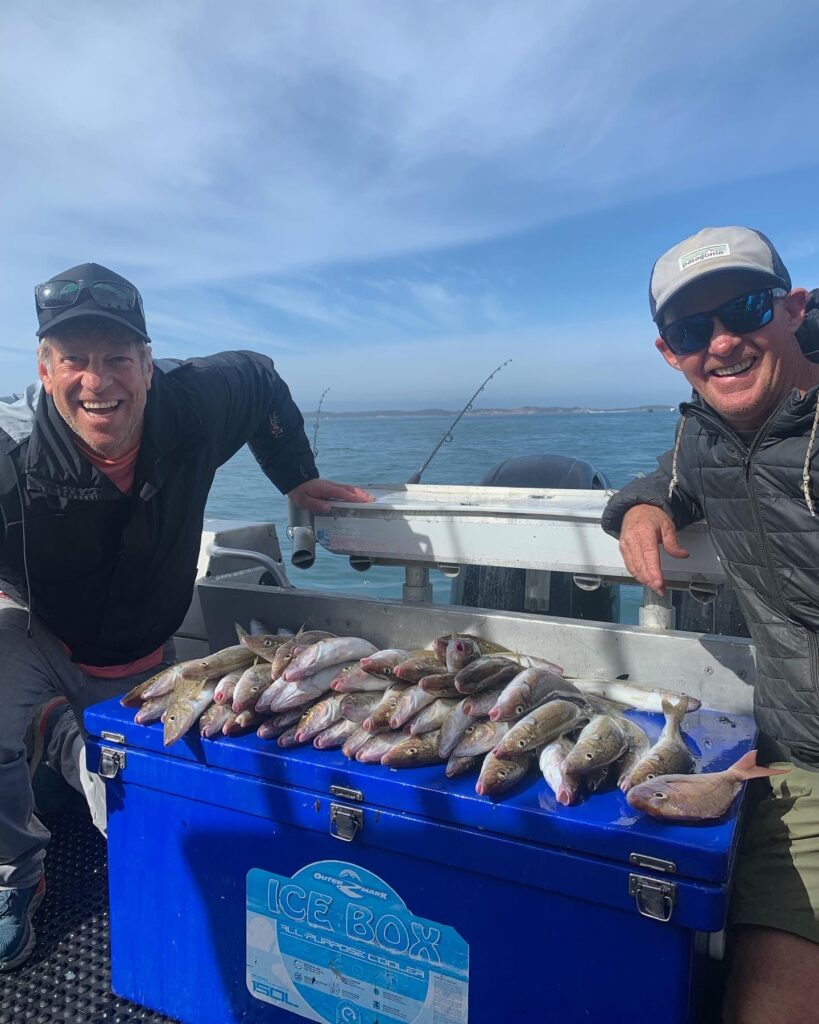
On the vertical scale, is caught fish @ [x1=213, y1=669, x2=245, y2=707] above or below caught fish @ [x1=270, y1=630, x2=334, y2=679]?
below

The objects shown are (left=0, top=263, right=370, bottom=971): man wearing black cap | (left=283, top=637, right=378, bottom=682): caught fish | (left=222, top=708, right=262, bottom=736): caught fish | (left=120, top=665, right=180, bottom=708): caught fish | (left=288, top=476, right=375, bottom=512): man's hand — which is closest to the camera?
(left=222, top=708, right=262, bottom=736): caught fish

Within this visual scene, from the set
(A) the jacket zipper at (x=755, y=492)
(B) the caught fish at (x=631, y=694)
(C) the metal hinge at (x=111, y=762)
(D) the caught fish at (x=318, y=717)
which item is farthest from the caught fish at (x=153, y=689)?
(A) the jacket zipper at (x=755, y=492)

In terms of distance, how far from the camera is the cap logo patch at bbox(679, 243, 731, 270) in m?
2.27

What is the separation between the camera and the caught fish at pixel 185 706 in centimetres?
222

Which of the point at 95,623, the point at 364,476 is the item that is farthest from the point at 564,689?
the point at 364,476

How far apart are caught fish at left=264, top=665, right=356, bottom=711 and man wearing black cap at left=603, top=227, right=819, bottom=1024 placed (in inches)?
43.5

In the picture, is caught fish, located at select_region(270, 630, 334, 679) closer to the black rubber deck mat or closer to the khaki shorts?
the black rubber deck mat

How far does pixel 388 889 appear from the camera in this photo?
196 cm

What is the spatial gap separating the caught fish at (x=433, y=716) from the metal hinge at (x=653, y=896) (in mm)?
662

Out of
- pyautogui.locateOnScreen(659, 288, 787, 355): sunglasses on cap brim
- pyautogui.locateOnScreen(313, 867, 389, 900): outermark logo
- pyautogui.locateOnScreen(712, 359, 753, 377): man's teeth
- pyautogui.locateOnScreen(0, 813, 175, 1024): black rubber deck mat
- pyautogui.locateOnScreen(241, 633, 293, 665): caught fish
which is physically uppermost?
pyautogui.locateOnScreen(659, 288, 787, 355): sunglasses on cap brim

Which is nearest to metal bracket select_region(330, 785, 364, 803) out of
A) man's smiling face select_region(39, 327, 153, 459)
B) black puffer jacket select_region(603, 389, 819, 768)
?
black puffer jacket select_region(603, 389, 819, 768)

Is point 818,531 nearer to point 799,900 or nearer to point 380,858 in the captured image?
point 799,900

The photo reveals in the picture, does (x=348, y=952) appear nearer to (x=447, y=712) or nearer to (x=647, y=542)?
(x=447, y=712)

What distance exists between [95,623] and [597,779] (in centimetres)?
224
